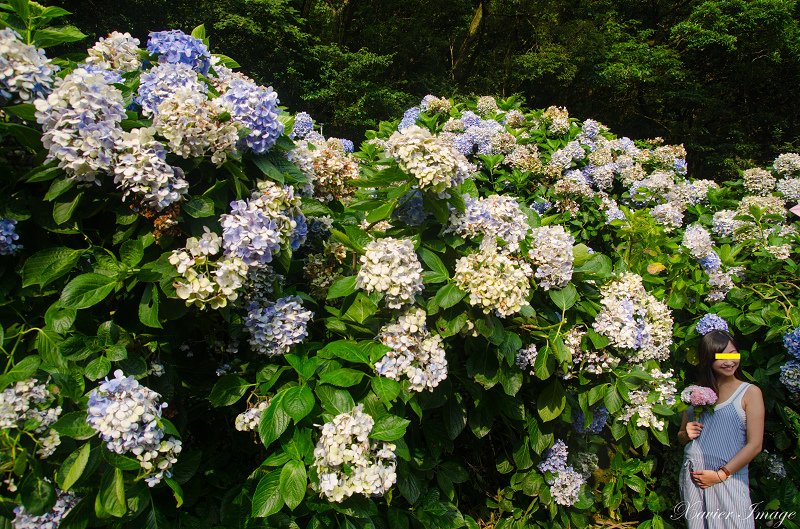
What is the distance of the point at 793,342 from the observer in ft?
8.79

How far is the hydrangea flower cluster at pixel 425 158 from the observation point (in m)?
1.67

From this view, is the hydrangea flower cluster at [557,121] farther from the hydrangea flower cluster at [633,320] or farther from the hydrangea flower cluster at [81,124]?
the hydrangea flower cluster at [81,124]

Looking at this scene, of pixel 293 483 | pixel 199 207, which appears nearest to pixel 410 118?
pixel 199 207

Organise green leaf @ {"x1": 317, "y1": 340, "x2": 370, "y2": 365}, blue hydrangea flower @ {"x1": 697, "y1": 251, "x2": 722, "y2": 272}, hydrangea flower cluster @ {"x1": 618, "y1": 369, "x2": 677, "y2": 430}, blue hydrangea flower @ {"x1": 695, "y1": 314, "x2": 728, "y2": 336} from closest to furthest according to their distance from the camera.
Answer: green leaf @ {"x1": 317, "y1": 340, "x2": 370, "y2": 365}, hydrangea flower cluster @ {"x1": 618, "y1": 369, "x2": 677, "y2": 430}, blue hydrangea flower @ {"x1": 695, "y1": 314, "x2": 728, "y2": 336}, blue hydrangea flower @ {"x1": 697, "y1": 251, "x2": 722, "y2": 272}

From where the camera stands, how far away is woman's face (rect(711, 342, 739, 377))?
2.75 metres

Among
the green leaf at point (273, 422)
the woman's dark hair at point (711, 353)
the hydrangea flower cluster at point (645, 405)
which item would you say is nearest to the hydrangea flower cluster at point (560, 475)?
the hydrangea flower cluster at point (645, 405)

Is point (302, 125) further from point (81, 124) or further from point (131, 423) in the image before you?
point (131, 423)

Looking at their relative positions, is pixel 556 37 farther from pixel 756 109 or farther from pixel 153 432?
pixel 153 432

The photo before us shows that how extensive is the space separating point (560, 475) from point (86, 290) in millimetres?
2227

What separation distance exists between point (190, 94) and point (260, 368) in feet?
2.97

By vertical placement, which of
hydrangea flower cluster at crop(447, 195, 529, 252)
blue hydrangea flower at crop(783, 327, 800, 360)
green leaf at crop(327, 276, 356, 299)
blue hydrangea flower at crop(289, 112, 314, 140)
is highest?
hydrangea flower cluster at crop(447, 195, 529, 252)

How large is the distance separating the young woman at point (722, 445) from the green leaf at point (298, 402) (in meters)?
2.32

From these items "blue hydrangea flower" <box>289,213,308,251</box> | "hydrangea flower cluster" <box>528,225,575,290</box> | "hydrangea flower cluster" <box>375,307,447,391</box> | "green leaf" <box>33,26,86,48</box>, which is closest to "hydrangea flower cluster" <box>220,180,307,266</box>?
"blue hydrangea flower" <box>289,213,308,251</box>

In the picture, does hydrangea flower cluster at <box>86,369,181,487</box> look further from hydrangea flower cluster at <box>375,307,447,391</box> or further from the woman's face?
the woman's face
